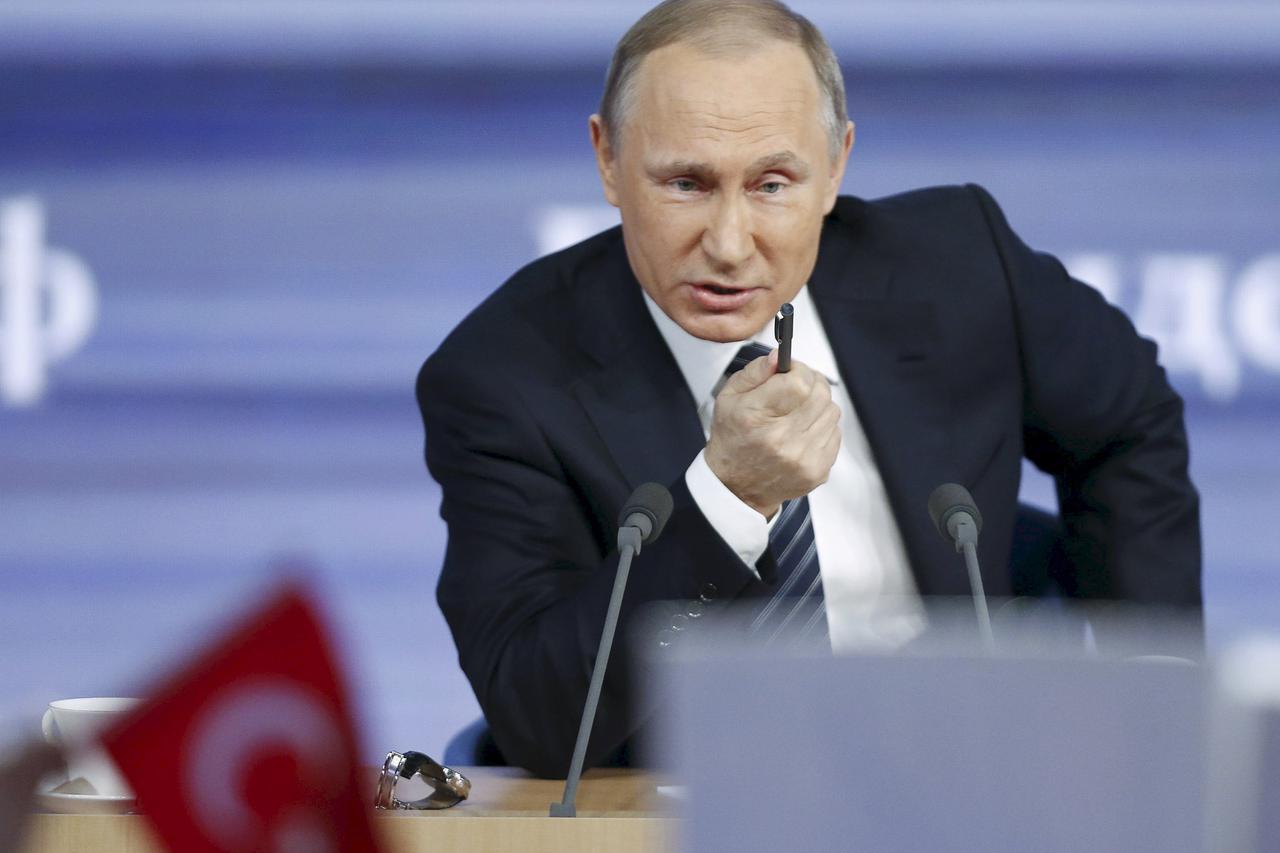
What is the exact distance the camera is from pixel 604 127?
7.51ft

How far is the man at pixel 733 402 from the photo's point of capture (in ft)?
6.50

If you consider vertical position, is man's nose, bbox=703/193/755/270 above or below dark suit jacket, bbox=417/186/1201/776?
above

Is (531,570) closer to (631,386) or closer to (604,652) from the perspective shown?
(631,386)

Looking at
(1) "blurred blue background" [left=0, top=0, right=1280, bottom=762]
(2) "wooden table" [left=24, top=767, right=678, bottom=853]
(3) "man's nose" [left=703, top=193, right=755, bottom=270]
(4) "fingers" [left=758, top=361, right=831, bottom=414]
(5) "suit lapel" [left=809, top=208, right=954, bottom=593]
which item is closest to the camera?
(2) "wooden table" [left=24, top=767, right=678, bottom=853]

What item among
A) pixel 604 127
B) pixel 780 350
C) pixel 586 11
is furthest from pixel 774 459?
pixel 586 11

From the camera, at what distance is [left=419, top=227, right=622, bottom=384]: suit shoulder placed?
2264mm

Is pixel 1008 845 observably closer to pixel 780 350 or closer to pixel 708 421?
pixel 780 350

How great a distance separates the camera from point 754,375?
1.89 meters

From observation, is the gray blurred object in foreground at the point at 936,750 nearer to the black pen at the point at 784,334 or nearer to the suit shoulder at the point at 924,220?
the black pen at the point at 784,334

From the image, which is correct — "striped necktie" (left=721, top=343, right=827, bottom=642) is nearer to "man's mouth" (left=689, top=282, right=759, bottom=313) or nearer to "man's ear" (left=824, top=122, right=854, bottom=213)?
"man's mouth" (left=689, top=282, right=759, bottom=313)

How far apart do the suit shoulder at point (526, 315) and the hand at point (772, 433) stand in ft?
1.40

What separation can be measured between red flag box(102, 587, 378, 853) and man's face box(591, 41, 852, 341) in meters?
1.42

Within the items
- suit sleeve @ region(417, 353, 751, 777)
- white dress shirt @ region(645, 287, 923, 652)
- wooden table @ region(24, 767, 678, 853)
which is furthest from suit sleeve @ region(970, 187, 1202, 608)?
wooden table @ region(24, 767, 678, 853)

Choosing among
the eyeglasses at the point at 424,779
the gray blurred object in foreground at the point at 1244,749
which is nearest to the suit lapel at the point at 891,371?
the eyeglasses at the point at 424,779
